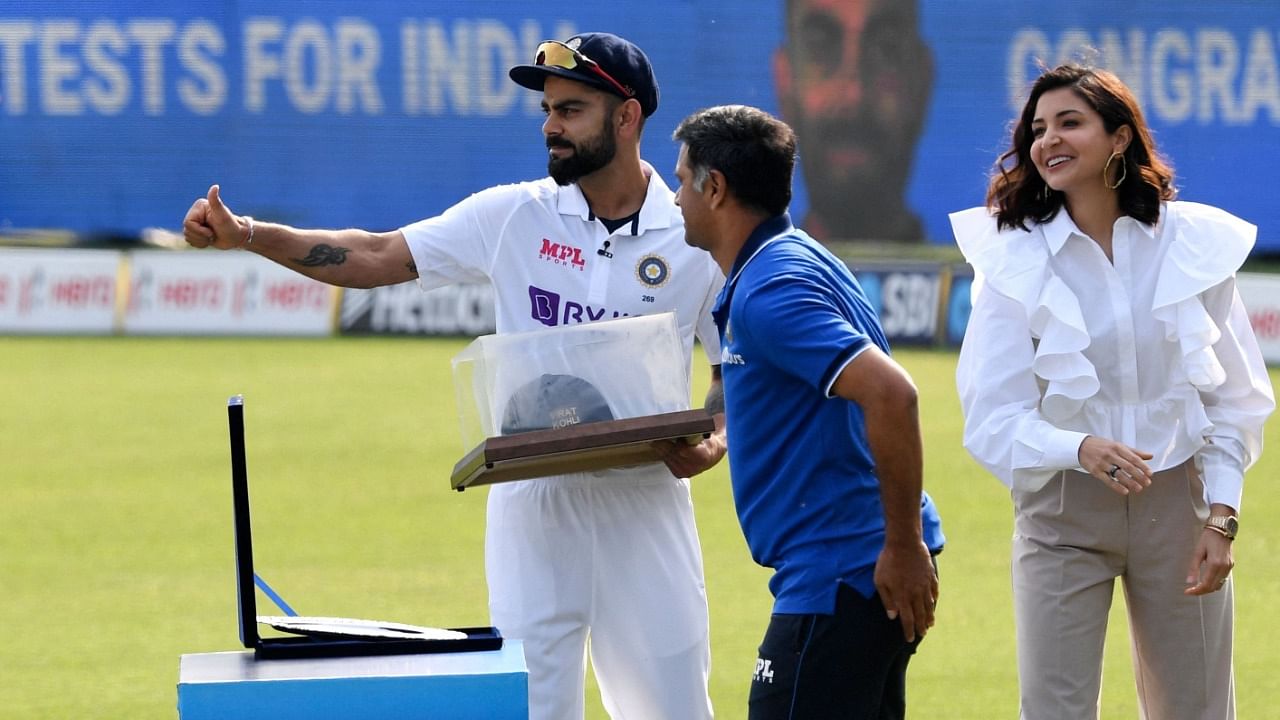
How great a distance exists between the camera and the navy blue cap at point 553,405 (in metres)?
4.41

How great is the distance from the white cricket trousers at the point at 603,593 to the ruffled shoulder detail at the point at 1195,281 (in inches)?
52.3

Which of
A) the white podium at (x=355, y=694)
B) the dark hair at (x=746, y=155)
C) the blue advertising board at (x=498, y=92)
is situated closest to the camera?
the white podium at (x=355, y=694)

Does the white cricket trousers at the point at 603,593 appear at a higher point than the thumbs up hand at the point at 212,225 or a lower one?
lower

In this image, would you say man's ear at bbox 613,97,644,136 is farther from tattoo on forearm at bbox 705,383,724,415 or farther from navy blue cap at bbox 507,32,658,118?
tattoo on forearm at bbox 705,383,724,415

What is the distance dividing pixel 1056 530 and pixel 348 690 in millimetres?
1819

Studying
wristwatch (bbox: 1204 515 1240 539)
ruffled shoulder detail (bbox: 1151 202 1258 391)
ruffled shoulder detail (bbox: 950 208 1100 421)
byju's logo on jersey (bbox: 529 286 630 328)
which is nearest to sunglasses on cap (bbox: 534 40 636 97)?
byju's logo on jersey (bbox: 529 286 630 328)

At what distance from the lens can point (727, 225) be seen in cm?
388

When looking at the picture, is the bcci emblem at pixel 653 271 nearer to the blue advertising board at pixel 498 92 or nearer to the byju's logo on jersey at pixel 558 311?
the byju's logo on jersey at pixel 558 311

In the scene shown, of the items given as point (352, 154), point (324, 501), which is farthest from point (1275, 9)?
point (324, 501)

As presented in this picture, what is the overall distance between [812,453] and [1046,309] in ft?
2.76

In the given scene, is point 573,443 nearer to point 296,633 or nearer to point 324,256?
point 296,633

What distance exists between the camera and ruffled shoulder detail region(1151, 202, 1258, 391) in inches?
165

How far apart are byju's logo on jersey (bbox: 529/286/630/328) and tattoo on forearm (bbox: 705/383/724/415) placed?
32 cm

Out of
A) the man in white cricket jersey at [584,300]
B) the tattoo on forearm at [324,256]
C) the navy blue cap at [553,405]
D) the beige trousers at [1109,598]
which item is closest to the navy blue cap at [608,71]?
the man in white cricket jersey at [584,300]
